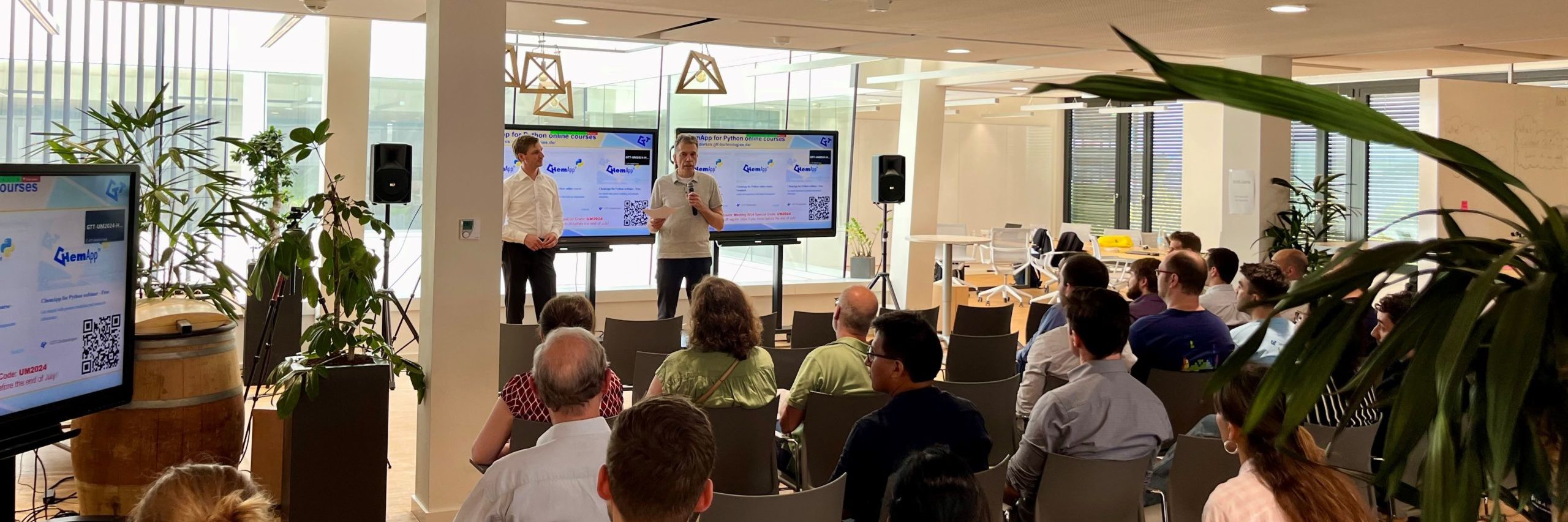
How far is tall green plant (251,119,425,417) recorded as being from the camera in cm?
412

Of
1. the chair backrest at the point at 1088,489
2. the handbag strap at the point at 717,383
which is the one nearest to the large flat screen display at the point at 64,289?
the handbag strap at the point at 717,383

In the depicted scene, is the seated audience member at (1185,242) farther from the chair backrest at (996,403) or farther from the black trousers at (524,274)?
the black trousers at (524,274)

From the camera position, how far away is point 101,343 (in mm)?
2852

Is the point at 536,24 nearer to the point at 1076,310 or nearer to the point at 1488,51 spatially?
the point at 1076,310

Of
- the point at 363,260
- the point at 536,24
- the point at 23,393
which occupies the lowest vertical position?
the point at 23,393

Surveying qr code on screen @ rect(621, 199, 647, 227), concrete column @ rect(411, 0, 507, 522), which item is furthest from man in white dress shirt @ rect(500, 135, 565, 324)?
concrete column @ rect(411, 0, 507, 522)

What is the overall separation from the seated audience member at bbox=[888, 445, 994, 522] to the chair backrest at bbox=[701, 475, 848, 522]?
439 millimetres

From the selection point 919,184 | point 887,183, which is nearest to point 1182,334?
point 887,183

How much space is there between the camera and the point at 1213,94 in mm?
826

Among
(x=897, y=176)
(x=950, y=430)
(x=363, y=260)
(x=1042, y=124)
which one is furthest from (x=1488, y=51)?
(x=1042, y=124)

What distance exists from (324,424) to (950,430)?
237cm

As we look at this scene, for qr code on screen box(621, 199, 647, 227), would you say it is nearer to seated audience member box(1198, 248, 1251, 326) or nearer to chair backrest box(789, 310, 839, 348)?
chair backrest box(789, 310, 839, 348)

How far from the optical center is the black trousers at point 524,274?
7457 mm

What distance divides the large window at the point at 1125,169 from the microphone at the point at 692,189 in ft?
30.8
